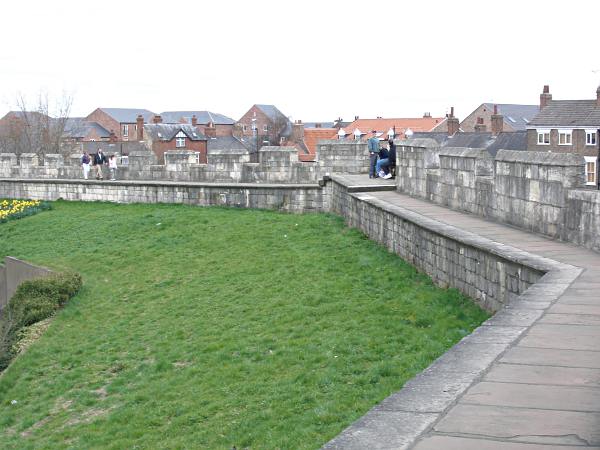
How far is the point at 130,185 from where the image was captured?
2578 centimetres

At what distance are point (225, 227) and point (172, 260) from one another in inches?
97.0

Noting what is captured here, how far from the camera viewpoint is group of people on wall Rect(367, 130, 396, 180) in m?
21.1

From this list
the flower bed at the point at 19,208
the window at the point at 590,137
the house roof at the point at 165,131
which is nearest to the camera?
the flower bed at the point at 19,208

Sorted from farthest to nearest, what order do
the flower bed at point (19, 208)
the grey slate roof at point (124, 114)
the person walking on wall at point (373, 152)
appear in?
the grey slate roof at point (124, 114), the flower bed at point (19, 208), the person walking on wall at point (373, 152)

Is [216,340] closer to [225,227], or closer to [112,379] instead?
[112,379]

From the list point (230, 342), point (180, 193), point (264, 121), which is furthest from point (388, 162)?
point (264, 121)

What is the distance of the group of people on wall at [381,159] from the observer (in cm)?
2111

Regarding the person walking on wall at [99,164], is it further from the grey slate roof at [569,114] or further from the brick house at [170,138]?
the brick house at [170,138]

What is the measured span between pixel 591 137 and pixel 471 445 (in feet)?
136

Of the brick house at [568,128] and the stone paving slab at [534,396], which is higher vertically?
the brick house at [568,128]

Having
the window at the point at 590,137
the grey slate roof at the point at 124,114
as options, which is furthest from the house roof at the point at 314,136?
the grey slate roof at the point at 124,114

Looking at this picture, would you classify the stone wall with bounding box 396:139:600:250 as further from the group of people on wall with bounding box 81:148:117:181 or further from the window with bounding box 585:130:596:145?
the window with bounding box 585:130:596:145

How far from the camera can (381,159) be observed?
2136cm

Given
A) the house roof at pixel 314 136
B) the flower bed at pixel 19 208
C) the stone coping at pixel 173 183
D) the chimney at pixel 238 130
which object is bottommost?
the flower bed at pixel 19 208
